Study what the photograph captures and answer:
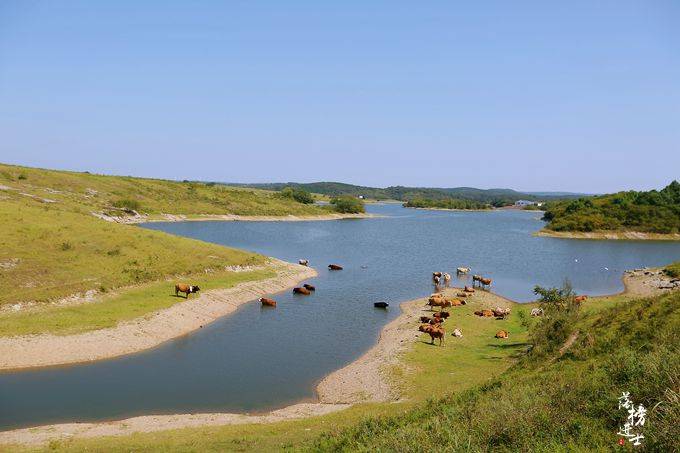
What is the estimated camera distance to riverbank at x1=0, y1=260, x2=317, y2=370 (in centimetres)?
3388

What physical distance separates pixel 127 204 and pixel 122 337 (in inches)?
4358

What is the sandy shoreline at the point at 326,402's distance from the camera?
23422 mm

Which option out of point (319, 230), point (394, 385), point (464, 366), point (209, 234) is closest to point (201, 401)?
point (394, 385)

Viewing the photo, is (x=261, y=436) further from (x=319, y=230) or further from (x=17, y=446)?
(x=319, y=230)

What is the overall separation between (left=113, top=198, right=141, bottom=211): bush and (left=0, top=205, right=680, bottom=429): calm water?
50.0m

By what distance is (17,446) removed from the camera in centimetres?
2122

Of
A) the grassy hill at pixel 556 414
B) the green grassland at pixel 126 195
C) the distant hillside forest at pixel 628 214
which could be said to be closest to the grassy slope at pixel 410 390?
the grassy hill at pixel 556 414

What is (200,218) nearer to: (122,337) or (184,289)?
(184,289)

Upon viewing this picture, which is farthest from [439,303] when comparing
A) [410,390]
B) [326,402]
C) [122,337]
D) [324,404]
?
[122,337]

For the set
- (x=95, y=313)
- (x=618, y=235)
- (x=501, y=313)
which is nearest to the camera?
(x=95, y=313)

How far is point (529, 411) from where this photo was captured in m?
13.1

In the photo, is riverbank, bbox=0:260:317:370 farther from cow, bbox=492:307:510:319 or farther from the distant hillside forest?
the distant hillside forest

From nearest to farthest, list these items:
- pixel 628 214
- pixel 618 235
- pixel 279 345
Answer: pixel 279 345 < pixel 618 235 < pixel 628 214

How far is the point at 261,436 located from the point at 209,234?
326 ft
